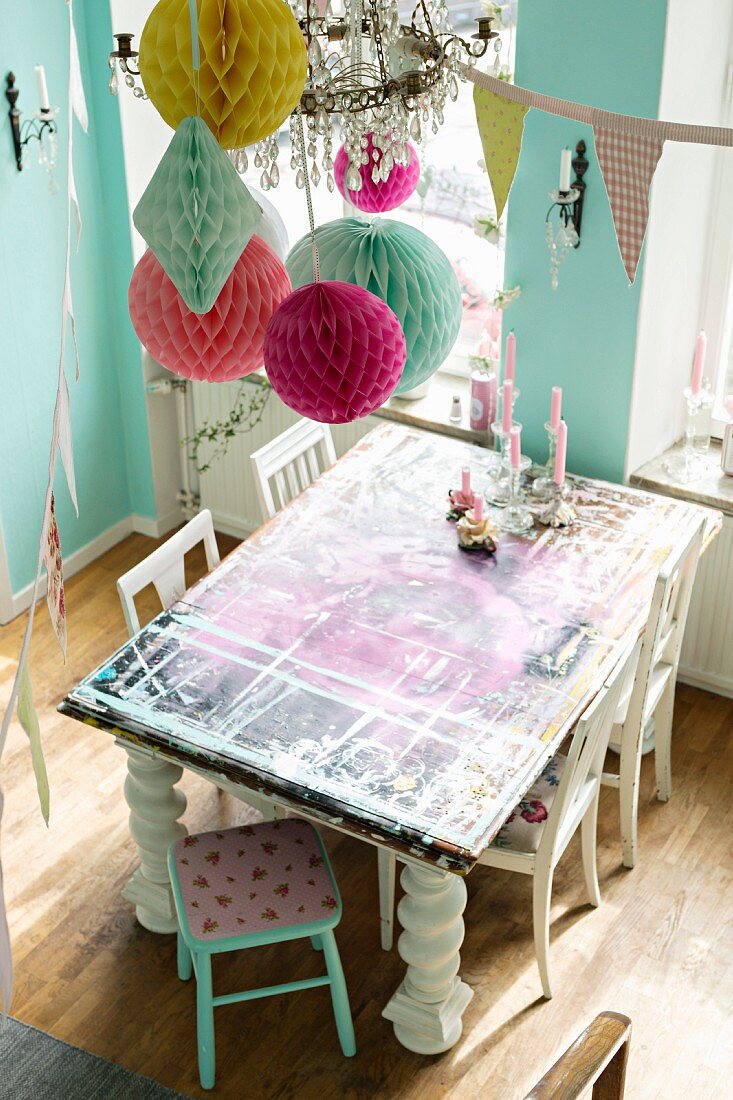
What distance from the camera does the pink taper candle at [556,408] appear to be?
3.21m

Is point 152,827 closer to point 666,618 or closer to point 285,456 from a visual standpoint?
point 285,456

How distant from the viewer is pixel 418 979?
8.57 feet

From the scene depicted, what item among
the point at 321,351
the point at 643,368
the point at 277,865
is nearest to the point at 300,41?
the point at 321,351

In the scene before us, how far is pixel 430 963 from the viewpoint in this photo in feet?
8.43

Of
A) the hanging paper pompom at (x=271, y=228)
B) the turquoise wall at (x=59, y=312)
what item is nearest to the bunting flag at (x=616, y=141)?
the hanging paper pompom at (x=271, y=228)

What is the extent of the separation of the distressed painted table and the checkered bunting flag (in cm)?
103

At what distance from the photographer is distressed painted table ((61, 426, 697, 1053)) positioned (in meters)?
2.42

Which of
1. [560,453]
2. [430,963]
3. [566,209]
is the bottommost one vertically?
[430,963]

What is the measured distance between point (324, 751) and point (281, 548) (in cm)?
77

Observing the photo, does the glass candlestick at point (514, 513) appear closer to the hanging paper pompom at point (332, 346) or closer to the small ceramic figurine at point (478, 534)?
the small ceramic figurine at point (478, 534)

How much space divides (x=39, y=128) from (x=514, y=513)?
70.3 inches

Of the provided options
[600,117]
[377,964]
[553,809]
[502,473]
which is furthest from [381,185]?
[377,964]

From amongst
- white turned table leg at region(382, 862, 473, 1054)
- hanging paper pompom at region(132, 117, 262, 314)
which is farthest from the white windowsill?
hanging paper pompom at region(132, 117, 262, 314)

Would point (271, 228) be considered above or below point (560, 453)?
above
